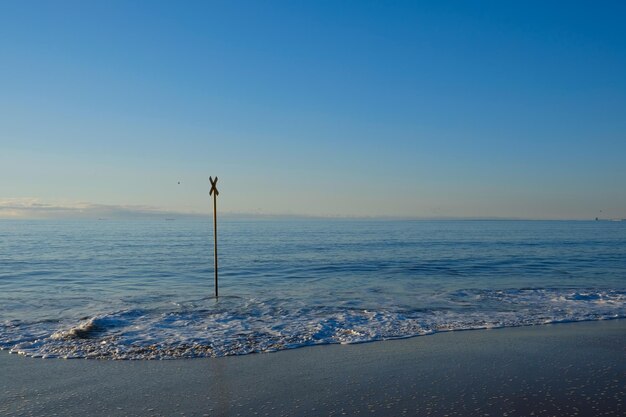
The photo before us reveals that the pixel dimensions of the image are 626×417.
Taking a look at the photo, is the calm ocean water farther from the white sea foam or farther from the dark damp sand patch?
the dark damp sand patch

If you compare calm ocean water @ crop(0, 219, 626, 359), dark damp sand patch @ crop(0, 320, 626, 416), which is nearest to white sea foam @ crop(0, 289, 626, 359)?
calm ocean water @ crop(0, 219, 626, 359)

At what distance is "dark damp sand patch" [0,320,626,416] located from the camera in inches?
272

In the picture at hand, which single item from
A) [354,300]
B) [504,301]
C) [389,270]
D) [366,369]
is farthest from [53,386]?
[389,270]

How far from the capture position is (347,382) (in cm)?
805

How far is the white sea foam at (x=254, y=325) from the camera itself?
420 inches

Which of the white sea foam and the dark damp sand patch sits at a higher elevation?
the dark damp sand patch

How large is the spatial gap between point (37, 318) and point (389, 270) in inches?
778

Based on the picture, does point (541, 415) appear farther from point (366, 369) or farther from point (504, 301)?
point (504, 301)

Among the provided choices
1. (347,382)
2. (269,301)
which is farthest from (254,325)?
(347,382)

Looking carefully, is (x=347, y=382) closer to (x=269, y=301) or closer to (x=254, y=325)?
(x=254, y=325)

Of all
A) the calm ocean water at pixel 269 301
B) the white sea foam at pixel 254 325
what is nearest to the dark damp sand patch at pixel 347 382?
the white sea foam at pixel 254 325

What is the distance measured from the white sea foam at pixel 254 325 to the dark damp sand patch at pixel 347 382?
85 centimetres

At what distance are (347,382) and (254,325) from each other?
571 centimetres

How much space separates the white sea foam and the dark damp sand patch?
85cm
